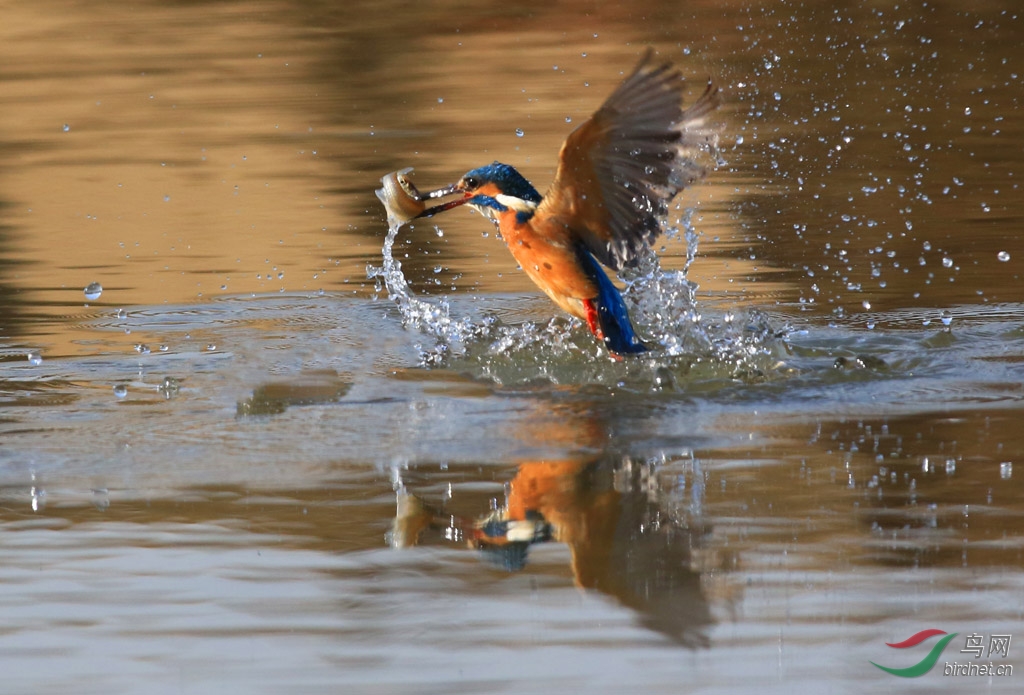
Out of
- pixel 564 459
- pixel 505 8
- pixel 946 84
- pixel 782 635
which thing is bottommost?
pixel 782 635

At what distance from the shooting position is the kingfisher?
5059 mm

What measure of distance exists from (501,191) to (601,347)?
0.65 meters

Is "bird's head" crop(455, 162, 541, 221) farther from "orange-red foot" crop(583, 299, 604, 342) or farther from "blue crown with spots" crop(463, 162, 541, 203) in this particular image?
"orange-red foot" crop(583, 299, 604, 342)

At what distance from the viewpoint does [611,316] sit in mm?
5660

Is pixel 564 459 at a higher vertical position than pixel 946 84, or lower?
lower

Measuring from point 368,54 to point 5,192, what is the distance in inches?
242

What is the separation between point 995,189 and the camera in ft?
27.2

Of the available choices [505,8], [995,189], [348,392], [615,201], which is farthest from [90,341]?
[505,8]

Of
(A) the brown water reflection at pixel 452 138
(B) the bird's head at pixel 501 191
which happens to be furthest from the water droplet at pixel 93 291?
(B) the bird's head at pixel 501 191

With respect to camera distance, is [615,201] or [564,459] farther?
[615,201]

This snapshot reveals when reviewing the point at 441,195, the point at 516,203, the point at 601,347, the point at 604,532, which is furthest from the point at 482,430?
the point at 441,195

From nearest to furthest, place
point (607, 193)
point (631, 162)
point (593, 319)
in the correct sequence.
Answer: point (631, 162), point (607, 193), point (593, 319)

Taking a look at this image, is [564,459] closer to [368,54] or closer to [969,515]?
[969,515]

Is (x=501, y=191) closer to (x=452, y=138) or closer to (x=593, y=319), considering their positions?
(x=593, y=319)
